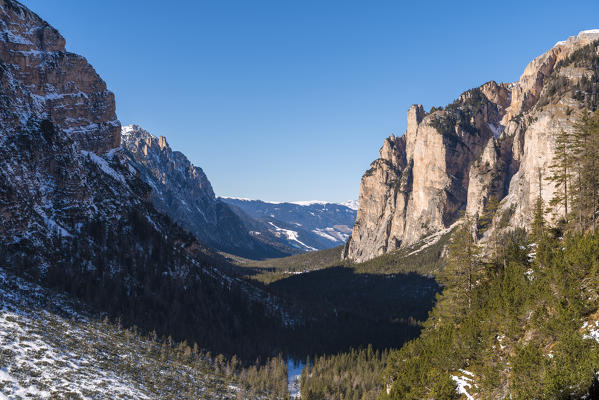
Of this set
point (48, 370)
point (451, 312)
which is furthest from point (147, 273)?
point (451, 312)

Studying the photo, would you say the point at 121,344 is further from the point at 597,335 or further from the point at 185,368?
the point at 597,335

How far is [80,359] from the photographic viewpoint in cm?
8900

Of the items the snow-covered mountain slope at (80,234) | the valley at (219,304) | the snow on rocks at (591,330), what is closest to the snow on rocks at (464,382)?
the valley at (219,304)

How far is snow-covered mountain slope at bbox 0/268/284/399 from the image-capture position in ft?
245

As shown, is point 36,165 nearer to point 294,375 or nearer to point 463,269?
point 294,375

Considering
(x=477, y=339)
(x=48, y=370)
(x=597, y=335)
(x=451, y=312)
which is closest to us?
(x=597, y=335)

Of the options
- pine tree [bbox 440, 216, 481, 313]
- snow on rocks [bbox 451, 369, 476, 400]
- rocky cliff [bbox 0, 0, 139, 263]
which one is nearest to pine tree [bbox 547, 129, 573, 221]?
pine tree [bbox 440, 216, 481, 313]

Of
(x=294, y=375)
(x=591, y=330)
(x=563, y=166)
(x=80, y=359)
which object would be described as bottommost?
(x=294, y=375)

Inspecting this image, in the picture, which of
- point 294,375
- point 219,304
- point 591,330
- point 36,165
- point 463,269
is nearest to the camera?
point 591,330

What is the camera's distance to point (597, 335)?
98.0 ft

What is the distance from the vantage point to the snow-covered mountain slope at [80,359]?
245ft

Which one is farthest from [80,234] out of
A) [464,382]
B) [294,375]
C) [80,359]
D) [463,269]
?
[464,382]

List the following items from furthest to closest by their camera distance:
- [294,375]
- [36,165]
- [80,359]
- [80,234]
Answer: [294,375]
[80,234]
[36,165]
[80,359]

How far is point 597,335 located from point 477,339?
16.0 meters
